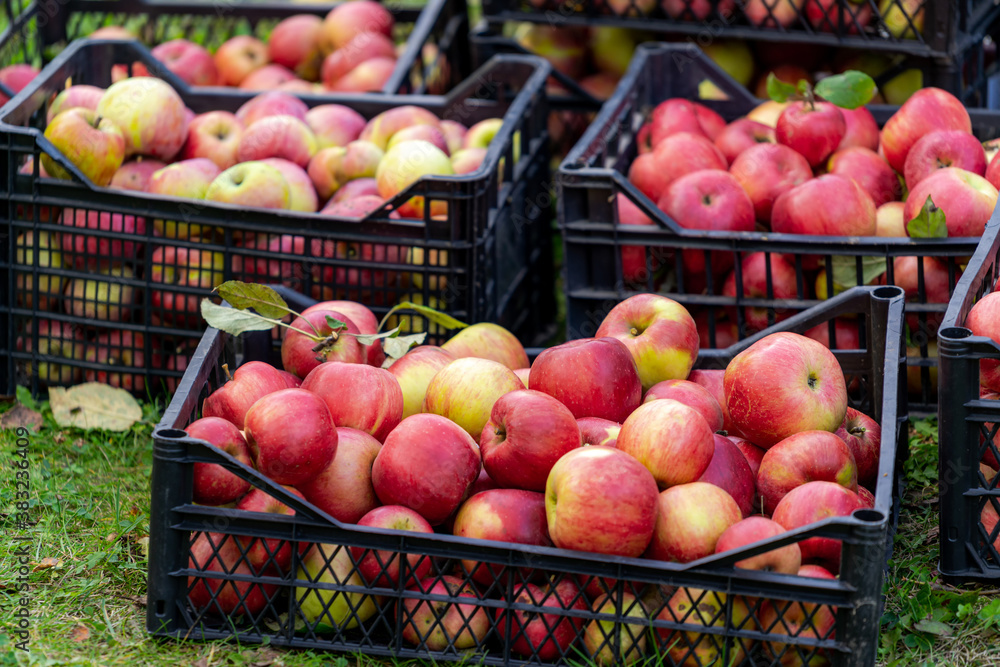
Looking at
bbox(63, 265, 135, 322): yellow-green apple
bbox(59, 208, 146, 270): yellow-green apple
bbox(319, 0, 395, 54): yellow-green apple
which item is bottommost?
bbox(63, 265, 135, 322): yellow-green apple

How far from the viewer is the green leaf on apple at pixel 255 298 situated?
2.08 m

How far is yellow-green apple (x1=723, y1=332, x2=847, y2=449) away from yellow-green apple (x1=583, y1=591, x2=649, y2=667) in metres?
0.44

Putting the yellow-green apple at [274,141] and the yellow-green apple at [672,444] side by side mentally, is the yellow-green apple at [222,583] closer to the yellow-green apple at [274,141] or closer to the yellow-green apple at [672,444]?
the yellow-green apple at [672,444]

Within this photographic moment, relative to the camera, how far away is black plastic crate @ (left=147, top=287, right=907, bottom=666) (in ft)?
5.04

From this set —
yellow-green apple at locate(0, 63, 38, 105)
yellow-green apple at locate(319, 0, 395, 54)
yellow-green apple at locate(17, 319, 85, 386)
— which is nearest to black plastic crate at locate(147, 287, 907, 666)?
yellow-green apple at locate(17, 319, 85, 386)

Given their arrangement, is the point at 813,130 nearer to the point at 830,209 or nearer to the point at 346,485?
the point at 830,209

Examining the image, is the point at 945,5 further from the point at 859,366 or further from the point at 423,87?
the point at 423,87

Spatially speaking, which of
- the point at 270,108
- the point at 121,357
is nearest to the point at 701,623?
the point at 121,357

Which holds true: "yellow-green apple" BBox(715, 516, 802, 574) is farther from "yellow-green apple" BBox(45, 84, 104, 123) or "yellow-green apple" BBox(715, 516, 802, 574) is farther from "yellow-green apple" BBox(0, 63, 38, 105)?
"yellow-green apple" BBox(0, 63, 38, 105)

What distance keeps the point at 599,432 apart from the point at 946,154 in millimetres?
1342

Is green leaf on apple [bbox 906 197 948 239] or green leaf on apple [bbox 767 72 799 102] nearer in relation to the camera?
green leaf on apple [bbox 906 197 948 239]

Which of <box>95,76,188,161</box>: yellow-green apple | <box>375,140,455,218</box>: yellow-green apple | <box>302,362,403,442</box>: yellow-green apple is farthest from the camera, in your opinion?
<box>95,76,188,161</box>: yellow-green apple

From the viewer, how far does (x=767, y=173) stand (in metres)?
2.80

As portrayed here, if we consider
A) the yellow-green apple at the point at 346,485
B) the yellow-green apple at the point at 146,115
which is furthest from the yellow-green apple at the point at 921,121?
the yellow-green apple at the point at 146,115
